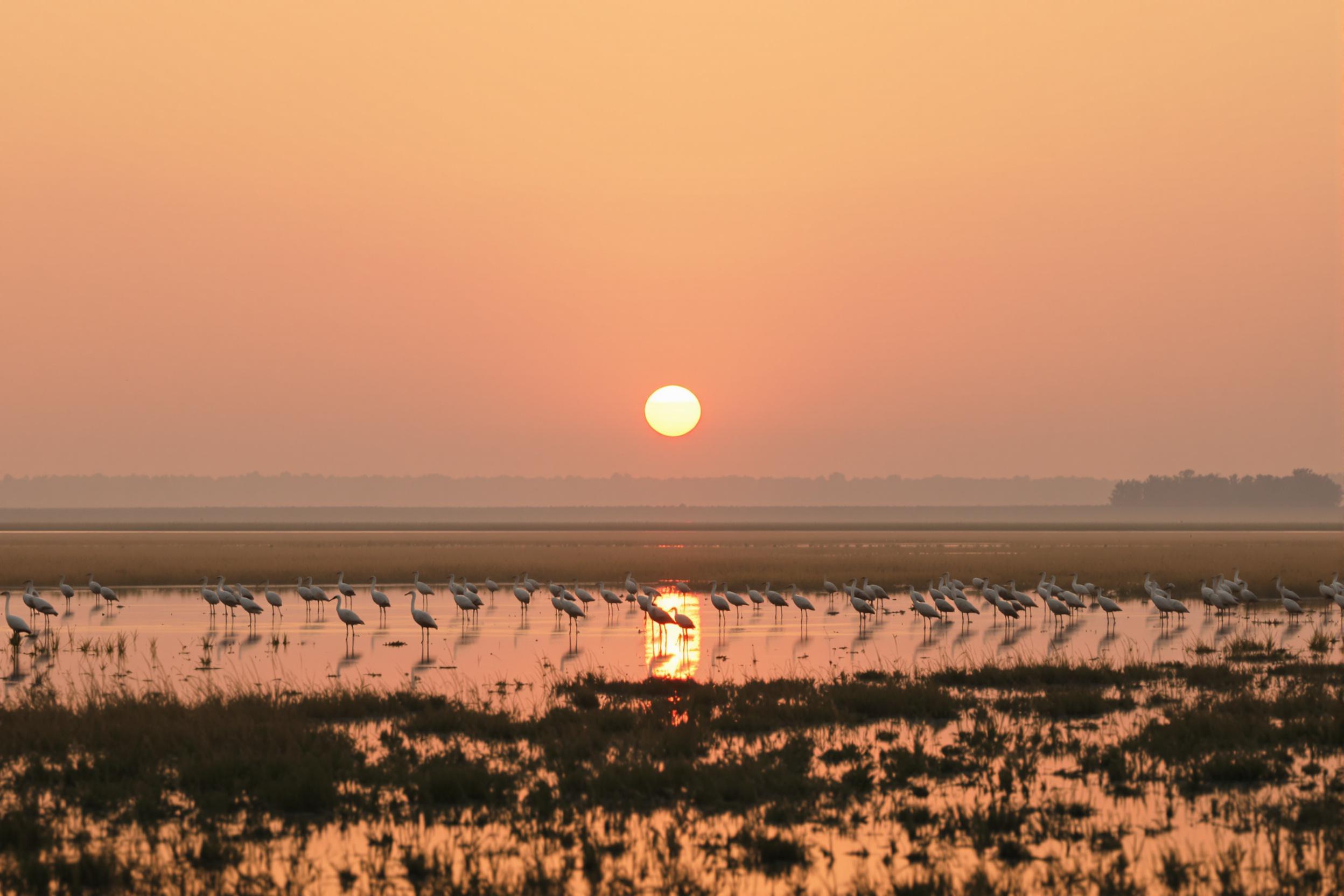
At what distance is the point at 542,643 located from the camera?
34625 millimetres

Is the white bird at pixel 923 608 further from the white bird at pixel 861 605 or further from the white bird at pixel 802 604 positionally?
the white bird at pixel 802 604

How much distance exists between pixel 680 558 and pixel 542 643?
168 feet

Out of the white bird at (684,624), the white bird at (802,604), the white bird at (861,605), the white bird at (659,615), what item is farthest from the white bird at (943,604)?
the white bird at (659,615)

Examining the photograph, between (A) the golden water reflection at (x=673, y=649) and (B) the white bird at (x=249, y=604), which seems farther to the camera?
(B) the white bird at (x=249, y=604)

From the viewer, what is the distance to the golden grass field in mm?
64438

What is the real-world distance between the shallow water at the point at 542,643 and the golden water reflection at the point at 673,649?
0.37 feet

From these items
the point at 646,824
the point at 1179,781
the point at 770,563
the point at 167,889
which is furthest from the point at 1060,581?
the point at 167,889

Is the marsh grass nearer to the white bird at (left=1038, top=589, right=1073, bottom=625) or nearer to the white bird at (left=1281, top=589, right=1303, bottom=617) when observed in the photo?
the white bird at (left=1038, top=589, right=1073, bottom=625)

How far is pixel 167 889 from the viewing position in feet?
38.1

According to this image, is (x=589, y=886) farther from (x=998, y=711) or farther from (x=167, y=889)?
(x=998, y=711)

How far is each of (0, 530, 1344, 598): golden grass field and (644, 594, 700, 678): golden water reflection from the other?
17958 mm

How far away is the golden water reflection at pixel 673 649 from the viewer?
93.8 ft

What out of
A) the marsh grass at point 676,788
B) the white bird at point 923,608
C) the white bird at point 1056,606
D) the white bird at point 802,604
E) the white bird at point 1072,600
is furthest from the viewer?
the white bird at point 1072,600

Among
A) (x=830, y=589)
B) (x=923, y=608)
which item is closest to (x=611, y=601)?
(x=923, y=608)
